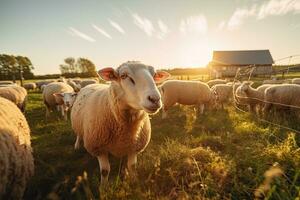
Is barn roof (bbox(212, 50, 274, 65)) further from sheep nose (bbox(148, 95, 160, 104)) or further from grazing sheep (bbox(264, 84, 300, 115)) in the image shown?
sheep nose (bbox(148, 95, 160, 104))

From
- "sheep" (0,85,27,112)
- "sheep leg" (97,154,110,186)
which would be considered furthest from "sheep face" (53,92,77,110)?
"sheep leg" (97,154,110,186)

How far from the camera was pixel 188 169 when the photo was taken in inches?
129

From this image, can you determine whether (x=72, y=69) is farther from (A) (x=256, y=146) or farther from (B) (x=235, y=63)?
(A) (x=256, y=146)

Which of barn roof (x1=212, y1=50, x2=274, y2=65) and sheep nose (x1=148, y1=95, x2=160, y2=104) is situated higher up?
sheep nose (x1=148, y1=95, x2=160, y2=104)

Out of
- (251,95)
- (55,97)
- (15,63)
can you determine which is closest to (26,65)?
(15,63)

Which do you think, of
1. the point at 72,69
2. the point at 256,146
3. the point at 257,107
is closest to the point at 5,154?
the point at 256,146

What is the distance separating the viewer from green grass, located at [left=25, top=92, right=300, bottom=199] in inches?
99.6

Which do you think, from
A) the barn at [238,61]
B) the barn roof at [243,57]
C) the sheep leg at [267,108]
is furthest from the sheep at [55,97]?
the barn roof at [243,57]

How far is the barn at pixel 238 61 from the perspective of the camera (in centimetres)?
4550

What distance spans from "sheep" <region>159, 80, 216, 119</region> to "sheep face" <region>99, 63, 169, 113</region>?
20.8 ft

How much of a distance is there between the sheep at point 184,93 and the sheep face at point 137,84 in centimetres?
635

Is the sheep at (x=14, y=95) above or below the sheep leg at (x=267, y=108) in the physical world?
above

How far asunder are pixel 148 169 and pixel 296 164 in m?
2.04

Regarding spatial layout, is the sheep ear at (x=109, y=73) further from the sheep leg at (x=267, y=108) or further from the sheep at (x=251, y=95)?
the sheep at (x=251, y=95)
